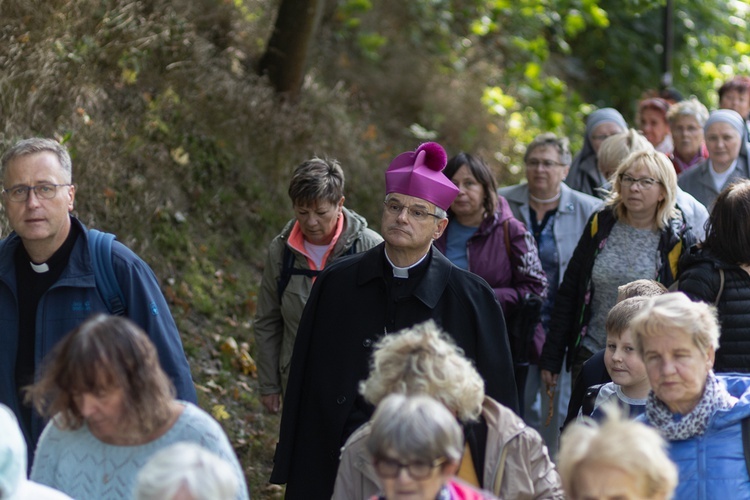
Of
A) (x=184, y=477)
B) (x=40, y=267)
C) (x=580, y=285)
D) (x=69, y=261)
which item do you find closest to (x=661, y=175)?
(x=580, y=285)

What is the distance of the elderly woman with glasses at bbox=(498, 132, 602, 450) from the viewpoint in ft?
25.7

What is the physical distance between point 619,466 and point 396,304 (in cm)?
217

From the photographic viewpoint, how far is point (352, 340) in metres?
5.38

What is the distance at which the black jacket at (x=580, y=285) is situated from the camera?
687 centimetres

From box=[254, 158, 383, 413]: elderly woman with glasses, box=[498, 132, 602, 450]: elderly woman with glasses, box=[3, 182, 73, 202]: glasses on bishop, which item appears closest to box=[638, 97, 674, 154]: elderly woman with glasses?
box=[498, 132, 602, 450]: elderly woman with glasses

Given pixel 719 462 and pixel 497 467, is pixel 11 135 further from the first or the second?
pixel 719 462

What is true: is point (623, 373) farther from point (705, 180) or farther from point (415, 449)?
point (705, 180)

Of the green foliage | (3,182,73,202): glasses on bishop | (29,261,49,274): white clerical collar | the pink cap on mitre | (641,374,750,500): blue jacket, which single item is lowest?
the green foliage

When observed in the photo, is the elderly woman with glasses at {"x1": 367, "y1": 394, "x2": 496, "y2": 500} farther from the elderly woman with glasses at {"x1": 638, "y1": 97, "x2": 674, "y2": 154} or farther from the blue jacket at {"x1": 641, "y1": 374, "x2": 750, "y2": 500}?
the elderly woman with glasses at {"x1": 638, "y1": 97, "x2": 674, "y2": 154}

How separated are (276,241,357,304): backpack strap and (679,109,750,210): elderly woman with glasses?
346cm

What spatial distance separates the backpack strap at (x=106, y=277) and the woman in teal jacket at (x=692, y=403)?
234 cm

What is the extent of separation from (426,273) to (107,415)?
2077 millimetres

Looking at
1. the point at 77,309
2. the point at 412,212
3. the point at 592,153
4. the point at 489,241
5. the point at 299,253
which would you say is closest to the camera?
the point at 77,309

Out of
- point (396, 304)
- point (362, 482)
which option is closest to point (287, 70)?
point (396, 304)
